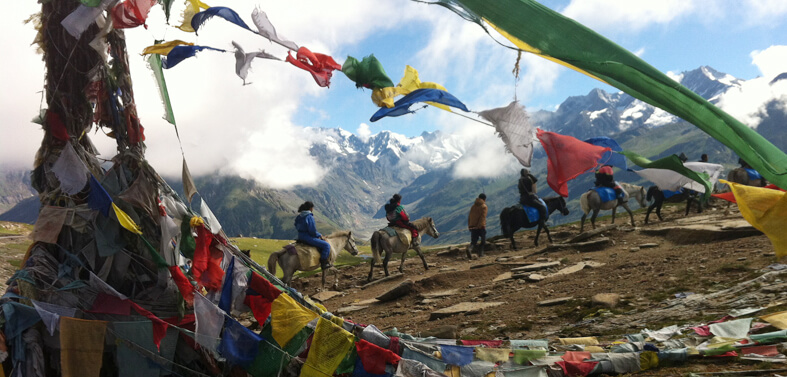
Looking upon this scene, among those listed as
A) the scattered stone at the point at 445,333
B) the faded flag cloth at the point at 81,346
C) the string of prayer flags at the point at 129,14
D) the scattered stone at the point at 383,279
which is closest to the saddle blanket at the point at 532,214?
the scattered stone at the point at 383,279

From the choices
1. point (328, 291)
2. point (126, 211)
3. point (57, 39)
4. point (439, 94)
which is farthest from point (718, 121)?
point (328, 291)

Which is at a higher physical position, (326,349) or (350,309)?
(326,349)

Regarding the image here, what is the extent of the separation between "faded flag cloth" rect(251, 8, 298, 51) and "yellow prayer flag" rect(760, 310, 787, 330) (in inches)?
302

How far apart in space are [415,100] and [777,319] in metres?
6.08

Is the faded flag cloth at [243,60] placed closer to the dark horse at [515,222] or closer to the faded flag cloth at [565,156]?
the faded flag cloth at [565,156]

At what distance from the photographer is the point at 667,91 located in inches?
161

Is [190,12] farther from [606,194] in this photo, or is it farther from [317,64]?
[606,194]

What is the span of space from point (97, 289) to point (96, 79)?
296 centimetres

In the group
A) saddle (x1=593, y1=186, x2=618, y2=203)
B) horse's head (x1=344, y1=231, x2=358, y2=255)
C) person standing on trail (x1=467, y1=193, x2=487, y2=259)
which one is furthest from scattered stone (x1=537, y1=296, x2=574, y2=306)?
saddle (x1=593, y1=186, x2=618, y2=203)

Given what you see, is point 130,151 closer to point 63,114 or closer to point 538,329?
point 63,114

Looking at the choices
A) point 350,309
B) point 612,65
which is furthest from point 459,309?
point 612,65

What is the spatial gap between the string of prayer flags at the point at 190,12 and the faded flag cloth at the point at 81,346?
4.11m

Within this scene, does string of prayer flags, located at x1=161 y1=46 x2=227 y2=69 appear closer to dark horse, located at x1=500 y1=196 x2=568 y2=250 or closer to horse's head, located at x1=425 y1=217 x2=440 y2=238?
horse's head, located at x1=425 y1=217 x2=440 y2=238

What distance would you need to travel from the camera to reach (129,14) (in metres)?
6.56
